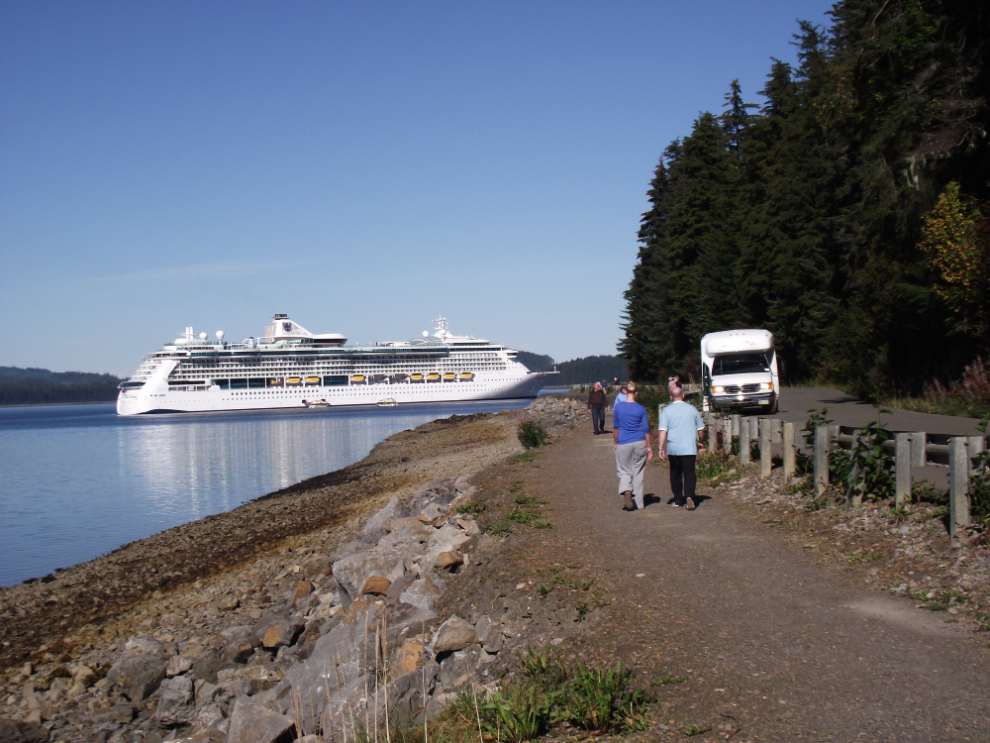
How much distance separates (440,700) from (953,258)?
16.5m

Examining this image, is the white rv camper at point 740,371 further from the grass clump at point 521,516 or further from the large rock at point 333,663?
the large rock at point 333,663

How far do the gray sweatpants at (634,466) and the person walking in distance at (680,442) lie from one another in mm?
269

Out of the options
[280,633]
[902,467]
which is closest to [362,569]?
[280,633]

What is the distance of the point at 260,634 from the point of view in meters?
9.98

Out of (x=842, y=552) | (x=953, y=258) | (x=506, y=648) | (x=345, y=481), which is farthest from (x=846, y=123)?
(x=506, y=648)

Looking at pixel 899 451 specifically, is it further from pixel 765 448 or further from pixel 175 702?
pixel 175 702

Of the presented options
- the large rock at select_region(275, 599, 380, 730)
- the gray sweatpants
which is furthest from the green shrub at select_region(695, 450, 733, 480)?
the large rock at select_region(275, 599, 380, 730)

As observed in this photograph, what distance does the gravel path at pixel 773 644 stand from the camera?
424 cm

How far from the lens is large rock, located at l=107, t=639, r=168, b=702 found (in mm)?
9234

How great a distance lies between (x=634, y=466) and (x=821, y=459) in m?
2.20

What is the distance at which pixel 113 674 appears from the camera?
9453 millimetres

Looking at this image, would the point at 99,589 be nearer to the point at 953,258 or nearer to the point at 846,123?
the point at 953,258

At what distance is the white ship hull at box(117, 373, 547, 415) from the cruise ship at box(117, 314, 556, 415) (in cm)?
12

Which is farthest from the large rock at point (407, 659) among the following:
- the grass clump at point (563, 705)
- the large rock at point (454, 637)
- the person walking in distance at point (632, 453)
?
the person walking in distance at point (632, 453)
